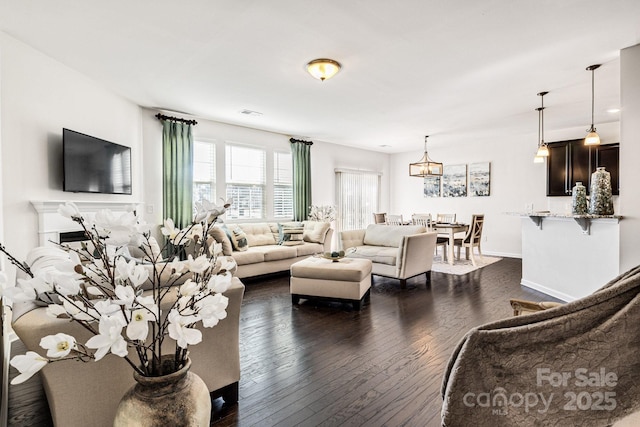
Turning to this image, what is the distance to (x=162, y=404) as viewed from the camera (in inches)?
33.7

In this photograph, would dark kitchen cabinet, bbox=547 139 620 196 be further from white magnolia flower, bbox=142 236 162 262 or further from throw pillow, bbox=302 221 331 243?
white magnolia flower, bbox=142 236 162 262

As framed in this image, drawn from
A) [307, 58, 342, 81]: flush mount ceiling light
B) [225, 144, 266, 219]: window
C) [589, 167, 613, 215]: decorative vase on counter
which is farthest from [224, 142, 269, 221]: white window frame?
[589, 167, 613, 215]: decorative vase on counter

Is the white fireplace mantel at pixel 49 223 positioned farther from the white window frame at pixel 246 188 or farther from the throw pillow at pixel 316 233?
the throw pillow at pixel 316 233

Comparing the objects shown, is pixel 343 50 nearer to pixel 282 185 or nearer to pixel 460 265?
pixel 282 185

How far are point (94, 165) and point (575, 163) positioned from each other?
8136 mm

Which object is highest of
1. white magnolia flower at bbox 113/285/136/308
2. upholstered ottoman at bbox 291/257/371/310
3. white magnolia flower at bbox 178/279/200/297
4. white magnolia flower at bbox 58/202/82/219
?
white magnolia flower at bbox 58/202/82/219

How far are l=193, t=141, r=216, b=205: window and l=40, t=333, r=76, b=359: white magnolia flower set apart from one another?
16.8ft

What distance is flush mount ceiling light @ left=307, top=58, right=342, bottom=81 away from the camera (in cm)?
332

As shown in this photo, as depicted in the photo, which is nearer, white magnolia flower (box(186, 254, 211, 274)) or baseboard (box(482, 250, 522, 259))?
white magnolia flower (box(186, 254, 211, 274))

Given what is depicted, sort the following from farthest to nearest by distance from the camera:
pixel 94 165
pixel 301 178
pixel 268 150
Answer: pixel 301 178 → pixel 268 150 → pixel 94 165

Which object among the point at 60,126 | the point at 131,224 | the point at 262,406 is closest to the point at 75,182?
the point at 60,126

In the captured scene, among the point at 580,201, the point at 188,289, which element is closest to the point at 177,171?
the point at 188,289

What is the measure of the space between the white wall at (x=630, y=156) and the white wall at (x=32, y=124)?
5.83m

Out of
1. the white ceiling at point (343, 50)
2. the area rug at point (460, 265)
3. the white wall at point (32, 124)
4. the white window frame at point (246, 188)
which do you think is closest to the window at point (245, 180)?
the white window frame at point (246, 188)
